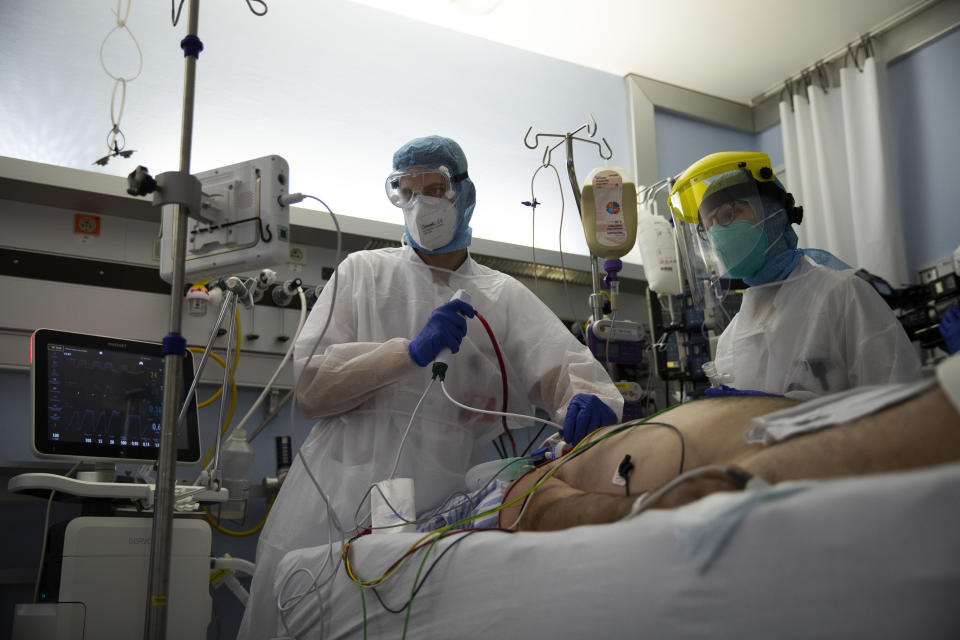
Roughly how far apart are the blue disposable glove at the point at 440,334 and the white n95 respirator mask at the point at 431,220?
361 mm

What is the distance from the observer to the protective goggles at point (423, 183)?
2.13m

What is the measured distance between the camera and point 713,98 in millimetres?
4516

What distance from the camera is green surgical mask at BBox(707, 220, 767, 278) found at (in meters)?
2.02

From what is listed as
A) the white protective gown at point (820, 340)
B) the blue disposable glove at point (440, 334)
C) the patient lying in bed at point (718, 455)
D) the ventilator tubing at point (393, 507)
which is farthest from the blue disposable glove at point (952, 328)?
the ventilator tubing at point (393, 507)

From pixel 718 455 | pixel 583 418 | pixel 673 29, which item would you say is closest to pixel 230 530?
pixel 583 418

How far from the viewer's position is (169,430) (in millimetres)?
1341

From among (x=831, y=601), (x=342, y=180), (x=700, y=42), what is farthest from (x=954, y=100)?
(x=831, y=601)

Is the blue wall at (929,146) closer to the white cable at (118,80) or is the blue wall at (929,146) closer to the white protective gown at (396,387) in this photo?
the white protective gown at (396,387)

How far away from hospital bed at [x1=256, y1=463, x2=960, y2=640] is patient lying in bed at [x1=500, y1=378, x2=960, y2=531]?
0.12 m

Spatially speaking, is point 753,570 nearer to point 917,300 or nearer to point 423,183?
point 423,183

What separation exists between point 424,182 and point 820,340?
1.10m

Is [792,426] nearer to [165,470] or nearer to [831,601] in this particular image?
[831,601]

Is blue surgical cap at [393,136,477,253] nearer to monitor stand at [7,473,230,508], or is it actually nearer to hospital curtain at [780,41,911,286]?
monitor stand at [7,473,230,508]

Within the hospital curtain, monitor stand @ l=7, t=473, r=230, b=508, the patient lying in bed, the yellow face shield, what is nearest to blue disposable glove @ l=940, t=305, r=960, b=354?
the patient lying in bed
